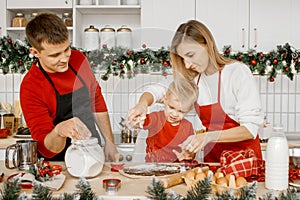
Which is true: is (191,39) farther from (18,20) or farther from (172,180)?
(18,20)

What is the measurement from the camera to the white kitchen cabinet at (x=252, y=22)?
2.85 meters

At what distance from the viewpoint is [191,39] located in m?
1.36

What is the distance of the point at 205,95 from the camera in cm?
133

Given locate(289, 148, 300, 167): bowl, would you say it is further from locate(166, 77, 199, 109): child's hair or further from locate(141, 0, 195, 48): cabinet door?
locate(141, 0, 195, 48): cabinet door

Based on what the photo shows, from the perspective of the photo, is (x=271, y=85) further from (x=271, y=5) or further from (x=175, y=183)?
(x=175, y=183)

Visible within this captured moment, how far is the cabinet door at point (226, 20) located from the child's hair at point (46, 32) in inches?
58.9

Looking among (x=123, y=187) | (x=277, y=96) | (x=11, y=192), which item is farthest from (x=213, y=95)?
(x=277, y=96)

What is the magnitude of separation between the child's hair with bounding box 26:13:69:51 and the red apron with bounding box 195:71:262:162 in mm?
587

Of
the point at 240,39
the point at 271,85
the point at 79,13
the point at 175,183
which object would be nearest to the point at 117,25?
the point at 79,13

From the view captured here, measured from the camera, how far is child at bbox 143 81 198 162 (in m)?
1.23

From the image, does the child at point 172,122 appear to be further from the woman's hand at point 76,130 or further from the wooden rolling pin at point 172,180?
the woman's hand at point 76,130

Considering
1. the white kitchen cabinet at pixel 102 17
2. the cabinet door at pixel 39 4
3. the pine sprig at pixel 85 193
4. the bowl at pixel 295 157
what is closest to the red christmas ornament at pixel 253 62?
the white kitchen cabinet at pixel 102 17

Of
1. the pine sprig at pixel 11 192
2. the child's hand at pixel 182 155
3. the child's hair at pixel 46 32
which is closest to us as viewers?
the pine sprig at pixel 11 192

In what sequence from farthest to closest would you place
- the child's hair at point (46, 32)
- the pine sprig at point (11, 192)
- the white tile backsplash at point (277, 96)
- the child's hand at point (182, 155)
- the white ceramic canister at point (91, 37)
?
1. the white tile backsplash at point (277, 96)
2. the white ceramic canister at point (91, 37)
3. the child's hair at point (46, 32)
4. the child's hand at point (182, 155)
5. the pine sprig at point (11, 192)
